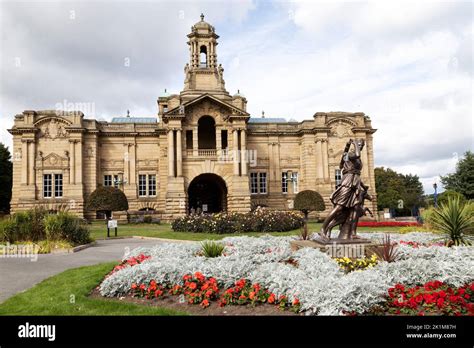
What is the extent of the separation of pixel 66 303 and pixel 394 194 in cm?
7025

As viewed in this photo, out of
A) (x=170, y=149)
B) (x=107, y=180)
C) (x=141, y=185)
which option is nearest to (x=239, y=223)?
(x=170, y=149)

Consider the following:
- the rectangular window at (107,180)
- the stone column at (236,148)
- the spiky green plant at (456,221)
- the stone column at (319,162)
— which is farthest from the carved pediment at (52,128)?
the spiky green plant at (456,221)

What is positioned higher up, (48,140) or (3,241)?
(48,140)

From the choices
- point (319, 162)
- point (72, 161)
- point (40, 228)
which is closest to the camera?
point (40, 228)

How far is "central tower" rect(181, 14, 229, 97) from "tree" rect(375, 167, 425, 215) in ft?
137

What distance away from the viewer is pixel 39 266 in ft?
41.9

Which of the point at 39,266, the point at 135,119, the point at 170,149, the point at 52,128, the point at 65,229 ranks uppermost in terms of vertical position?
the point at 135,119

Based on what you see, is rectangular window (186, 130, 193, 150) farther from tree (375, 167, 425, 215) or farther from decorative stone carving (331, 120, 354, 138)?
tree (375, 167, 425, 215)

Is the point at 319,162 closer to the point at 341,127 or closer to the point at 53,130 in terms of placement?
the point at 341,127

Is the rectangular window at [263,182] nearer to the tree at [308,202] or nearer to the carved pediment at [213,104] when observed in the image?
the tree at [308,202]
